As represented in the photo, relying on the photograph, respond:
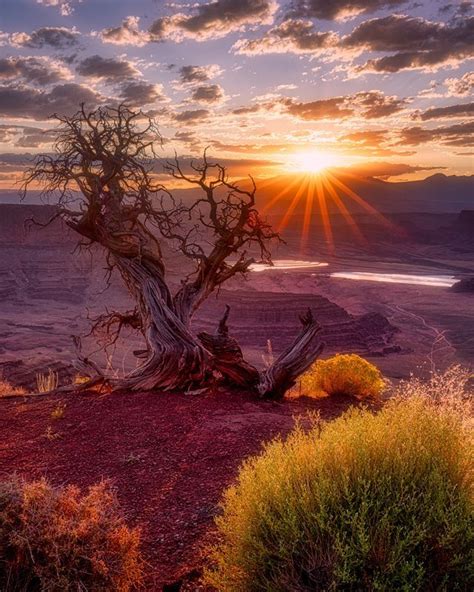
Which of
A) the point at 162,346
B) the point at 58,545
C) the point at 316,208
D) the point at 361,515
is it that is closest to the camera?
the point at 361,515

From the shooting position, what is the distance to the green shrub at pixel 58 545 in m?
2.85

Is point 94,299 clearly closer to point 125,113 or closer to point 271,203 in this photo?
point 125,113

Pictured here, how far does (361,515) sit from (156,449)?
3.65 m

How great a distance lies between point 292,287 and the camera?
64.3 meters

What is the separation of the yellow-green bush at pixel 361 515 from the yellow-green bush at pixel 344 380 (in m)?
6.09

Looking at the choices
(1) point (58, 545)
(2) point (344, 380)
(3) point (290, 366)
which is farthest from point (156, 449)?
(2) point (344, 380)

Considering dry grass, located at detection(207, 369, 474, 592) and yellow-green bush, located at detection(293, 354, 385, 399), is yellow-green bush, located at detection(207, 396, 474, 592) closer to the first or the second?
dry grass, located at detection(207, 369, 474, 592)

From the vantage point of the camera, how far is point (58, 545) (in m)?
2.92

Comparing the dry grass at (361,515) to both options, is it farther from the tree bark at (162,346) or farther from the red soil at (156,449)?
the tree bark at (162,346)

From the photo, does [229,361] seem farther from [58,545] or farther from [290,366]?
[58,545]

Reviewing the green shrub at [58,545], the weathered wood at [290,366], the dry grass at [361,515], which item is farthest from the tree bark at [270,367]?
the green shrub at [58,545]

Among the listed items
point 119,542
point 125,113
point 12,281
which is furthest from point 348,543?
point 12,281

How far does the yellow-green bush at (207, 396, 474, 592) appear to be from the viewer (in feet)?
8.52

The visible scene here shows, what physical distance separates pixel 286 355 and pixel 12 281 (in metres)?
58.7
